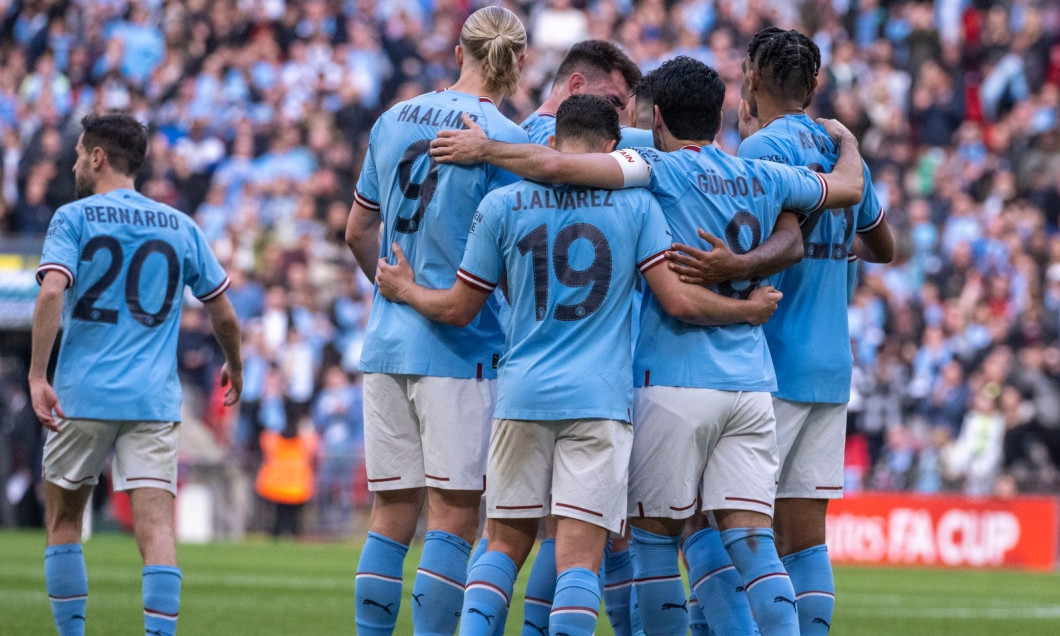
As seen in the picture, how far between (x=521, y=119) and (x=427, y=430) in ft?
53.7

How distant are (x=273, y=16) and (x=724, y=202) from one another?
66.6 ft

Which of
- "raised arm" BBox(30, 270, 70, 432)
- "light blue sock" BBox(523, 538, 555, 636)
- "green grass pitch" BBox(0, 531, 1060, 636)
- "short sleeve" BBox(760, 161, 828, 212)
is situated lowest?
"green grass pitch" BBox(0, 531, 1060, 636)

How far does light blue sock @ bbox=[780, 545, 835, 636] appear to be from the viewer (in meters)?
6.55

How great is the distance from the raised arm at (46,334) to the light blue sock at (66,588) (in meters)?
0.59

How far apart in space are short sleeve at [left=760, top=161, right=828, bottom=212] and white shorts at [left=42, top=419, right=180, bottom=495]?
298cm

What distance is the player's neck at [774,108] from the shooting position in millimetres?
6719

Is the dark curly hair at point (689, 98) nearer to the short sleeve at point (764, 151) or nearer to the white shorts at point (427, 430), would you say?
the short sleeve at point (764, 151)

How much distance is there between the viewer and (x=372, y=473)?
651 centimetres

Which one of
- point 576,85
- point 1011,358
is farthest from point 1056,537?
point 576,85

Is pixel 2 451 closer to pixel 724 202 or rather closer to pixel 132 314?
pixel 132 314

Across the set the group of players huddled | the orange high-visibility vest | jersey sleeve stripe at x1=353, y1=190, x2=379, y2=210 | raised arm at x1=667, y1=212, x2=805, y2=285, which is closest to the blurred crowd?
the orange high-visibility vest

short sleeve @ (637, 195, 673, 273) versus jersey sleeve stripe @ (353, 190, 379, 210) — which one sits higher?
jersey sleeve stripe @ (353, 190, 379, 210)

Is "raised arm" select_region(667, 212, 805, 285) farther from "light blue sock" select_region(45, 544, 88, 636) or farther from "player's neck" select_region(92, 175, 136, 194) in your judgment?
"light blue sock" select_region(45, 544, 88, 636)

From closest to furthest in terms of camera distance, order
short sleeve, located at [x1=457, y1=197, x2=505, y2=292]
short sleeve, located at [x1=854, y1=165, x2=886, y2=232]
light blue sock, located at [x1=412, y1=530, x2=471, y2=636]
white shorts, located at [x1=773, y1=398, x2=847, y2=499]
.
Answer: short sleeve, located at [x1=457, y1=197, x2=505, y2=292] < light blue sock, located at [x1=412, y1=530, x2=471, y2=636] < white shorts, located at [x1=773, y1=398, x2=847, y2=499] < short sleeve, located at [x1=854, y1=165, x2=886, y2=232]
